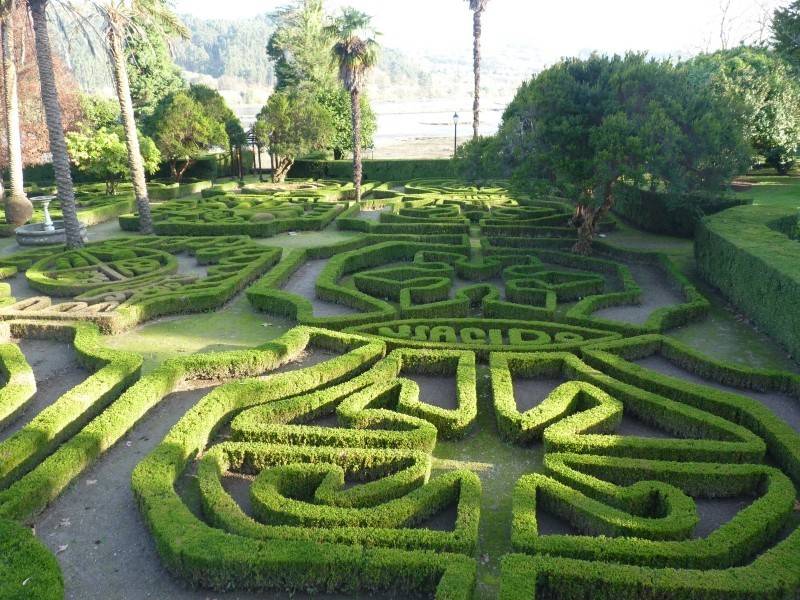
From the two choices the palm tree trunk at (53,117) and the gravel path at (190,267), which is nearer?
the gravel path at (190,267)

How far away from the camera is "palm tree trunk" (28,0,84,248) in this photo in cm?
1933

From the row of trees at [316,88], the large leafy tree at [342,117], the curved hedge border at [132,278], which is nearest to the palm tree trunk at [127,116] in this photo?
the curved hedge border at [132,278]

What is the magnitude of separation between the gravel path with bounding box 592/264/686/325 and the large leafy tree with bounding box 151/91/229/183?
28774mm

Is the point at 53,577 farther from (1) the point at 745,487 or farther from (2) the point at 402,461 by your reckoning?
(1) the point at 745,487

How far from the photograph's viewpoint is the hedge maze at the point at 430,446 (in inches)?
245

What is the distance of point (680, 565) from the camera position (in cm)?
631

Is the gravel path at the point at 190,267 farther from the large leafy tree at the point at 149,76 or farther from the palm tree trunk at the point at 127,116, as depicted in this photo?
the large leafy tree at the point at 149,76

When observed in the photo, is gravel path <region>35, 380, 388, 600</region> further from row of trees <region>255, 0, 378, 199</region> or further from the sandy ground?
the sandy ground

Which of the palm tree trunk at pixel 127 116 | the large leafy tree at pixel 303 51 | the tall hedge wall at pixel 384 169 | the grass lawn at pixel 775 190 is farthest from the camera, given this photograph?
the large leafy tree at pixel 303 51

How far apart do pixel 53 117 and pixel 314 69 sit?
3687 centimetres

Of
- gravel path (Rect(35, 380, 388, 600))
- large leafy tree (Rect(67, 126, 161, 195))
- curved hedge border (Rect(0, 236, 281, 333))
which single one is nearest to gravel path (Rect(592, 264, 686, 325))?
curved hedge border (Rect(0, 236, 281, 333))

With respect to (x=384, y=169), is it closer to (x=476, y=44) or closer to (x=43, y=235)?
(x=476, y=44)

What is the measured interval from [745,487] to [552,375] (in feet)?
13.2

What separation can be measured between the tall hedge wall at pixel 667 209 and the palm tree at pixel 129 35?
18600 millimetres
